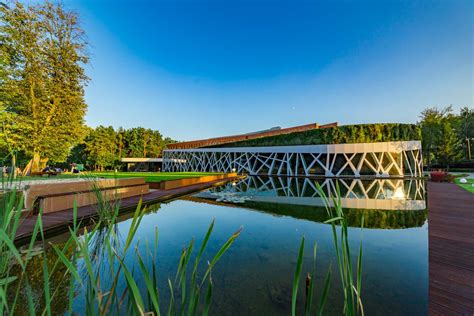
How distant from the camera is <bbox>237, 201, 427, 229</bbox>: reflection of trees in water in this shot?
568 centimetres

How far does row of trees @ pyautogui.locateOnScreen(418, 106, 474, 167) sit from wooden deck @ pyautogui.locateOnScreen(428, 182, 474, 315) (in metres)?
31.1

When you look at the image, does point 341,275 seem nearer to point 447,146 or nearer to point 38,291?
point 38,291

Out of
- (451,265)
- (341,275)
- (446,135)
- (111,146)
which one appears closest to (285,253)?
(451,265)

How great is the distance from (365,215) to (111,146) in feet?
134

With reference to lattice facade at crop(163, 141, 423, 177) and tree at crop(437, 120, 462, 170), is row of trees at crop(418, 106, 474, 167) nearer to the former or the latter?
tree at crop(437, 120, 462, 170)

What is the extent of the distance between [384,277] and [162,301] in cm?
318

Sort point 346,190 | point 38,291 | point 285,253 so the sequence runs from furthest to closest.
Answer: point 346,190 → point 285,253 → point 38,291

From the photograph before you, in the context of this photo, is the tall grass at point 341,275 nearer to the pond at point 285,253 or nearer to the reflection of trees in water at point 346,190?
the pond at point 285,253

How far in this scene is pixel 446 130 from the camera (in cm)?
2734

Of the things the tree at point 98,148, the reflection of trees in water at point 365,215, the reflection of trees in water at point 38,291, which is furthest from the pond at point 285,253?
the tree at point 98,148

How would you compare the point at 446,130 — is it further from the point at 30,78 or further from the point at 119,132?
the point at 119,132

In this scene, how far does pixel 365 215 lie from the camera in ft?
21.8

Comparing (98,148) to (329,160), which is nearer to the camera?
(329,160)

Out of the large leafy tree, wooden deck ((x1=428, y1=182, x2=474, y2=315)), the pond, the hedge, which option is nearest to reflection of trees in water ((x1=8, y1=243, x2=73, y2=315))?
the pond
